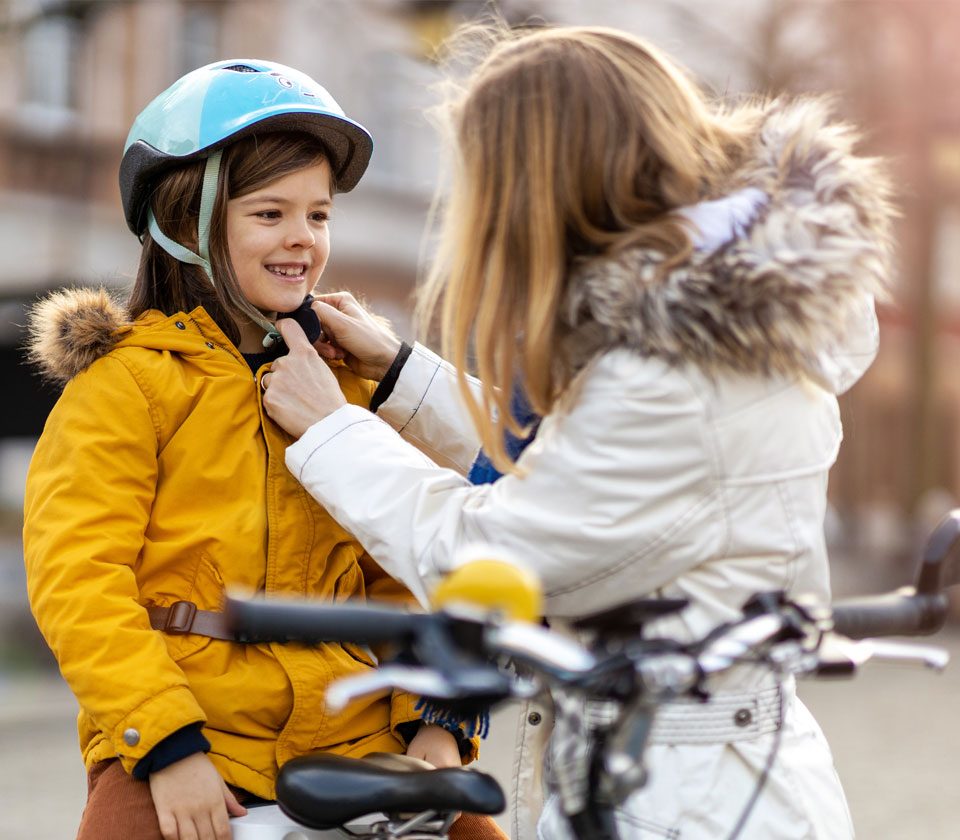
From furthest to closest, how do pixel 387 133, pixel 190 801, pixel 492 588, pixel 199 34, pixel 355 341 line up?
1. pixel 387 133
2. pixel 199 34
3. pixel 355 341
4. pixel 190 801
5. pixel 492 588

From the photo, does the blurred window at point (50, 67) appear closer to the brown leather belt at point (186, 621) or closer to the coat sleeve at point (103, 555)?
the coat sleeve at point (103, 555)

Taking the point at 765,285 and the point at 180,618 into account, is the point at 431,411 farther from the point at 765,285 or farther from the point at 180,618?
the point at 765,285

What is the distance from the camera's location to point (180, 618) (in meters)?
2.21

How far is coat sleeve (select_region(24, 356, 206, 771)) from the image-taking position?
206 centimetres

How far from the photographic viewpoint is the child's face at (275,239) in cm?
246

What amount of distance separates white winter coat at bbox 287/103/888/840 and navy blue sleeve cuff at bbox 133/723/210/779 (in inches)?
17.3

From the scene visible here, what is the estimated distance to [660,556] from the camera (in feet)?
6.02

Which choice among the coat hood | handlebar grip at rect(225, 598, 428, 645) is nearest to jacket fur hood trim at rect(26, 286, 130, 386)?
the coat hood

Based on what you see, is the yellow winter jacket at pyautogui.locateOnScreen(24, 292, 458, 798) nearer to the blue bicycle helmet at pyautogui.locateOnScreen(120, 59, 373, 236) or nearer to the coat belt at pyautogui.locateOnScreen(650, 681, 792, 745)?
the blue bicycle helmet at pyautogui.locateOnScreen(120, 59, 373, 236)

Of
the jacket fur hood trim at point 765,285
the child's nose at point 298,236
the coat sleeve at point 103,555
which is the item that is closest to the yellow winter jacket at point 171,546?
the coat sleeve at point 103,555

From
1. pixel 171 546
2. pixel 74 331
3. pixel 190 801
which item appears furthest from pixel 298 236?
pixel 190 801

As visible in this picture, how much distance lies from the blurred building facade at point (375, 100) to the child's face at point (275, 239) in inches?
320

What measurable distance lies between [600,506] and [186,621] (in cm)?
81

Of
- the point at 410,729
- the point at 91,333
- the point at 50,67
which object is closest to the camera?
the point at 91,333
